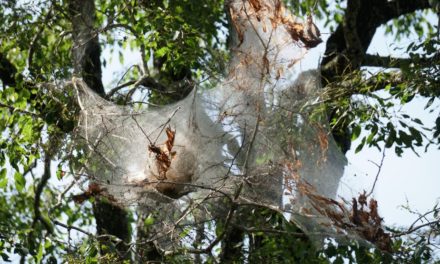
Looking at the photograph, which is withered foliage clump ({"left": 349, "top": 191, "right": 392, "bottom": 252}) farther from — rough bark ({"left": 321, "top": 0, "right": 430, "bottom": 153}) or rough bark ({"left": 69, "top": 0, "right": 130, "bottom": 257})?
rough bark ({"left": 69, "top": 0, "right": 130, "bottom": 257})

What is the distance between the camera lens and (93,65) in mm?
6914

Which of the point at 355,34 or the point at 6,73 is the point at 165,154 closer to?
the point at 355,34

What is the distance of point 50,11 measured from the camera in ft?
22.6

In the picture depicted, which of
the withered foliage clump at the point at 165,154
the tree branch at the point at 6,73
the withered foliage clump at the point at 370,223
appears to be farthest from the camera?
the tree branch at the point at 6,73

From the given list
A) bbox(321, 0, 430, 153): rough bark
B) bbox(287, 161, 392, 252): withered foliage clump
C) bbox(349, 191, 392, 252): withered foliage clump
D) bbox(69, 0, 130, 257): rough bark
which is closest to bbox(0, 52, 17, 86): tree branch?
bbox(69, 0, 130, 257): rough bark

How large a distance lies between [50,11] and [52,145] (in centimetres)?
158

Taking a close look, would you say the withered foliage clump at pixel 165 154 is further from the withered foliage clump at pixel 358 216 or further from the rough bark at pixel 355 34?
the rough bark at pixel 355 34

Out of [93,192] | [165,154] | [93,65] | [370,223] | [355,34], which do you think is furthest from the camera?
[93,65]

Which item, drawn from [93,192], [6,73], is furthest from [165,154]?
[6,73]

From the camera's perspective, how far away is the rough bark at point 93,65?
668 cm

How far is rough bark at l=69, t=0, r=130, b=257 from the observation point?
21.9ft

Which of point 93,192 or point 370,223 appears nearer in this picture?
point 370,223

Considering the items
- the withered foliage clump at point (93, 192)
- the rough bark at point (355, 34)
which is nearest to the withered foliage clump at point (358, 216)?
the withered foliage clump at point (93, 192)

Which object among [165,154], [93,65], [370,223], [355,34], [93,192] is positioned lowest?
Answer: [370,223]
